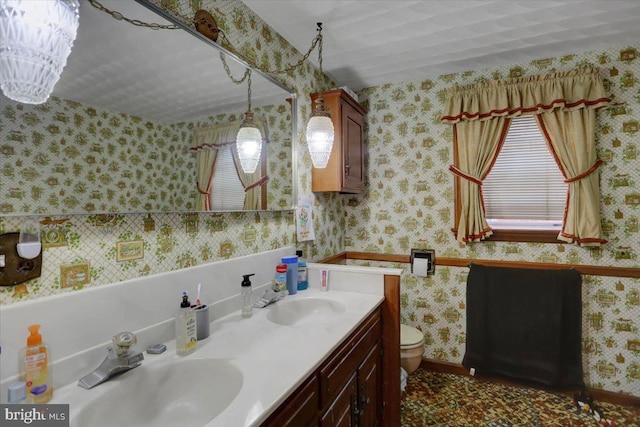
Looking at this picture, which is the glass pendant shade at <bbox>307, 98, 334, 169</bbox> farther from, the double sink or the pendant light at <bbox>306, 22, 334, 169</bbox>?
the double sink

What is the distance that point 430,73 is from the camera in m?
2.67

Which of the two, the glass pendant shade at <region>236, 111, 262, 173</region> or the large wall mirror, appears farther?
the glass pendant shade at <region>236, 111, 262, 173</region>

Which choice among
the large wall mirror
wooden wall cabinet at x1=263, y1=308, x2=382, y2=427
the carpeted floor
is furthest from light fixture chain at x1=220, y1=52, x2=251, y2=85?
the carpeted floor

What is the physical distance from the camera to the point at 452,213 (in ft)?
8.80

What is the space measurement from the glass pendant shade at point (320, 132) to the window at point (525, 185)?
1538 mm

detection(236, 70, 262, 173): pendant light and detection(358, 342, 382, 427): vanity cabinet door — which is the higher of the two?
detection(236, 70, 262, 173): pendant light

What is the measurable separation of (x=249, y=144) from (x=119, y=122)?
0.65 metres

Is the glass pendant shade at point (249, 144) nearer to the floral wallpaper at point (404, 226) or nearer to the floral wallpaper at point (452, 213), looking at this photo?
the floral wallpaper at point (404, 226)

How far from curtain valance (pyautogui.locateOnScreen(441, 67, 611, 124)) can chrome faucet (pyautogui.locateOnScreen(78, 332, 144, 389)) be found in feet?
8.45

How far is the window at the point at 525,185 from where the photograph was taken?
2.41 metres

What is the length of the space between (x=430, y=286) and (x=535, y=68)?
1.89 m

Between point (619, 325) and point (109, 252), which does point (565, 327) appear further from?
point (109, 252)

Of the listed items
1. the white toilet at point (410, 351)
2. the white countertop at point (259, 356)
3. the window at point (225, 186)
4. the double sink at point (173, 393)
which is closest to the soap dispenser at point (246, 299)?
the white countertop at point (259, 356)

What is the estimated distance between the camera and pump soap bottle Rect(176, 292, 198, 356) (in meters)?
1.11
